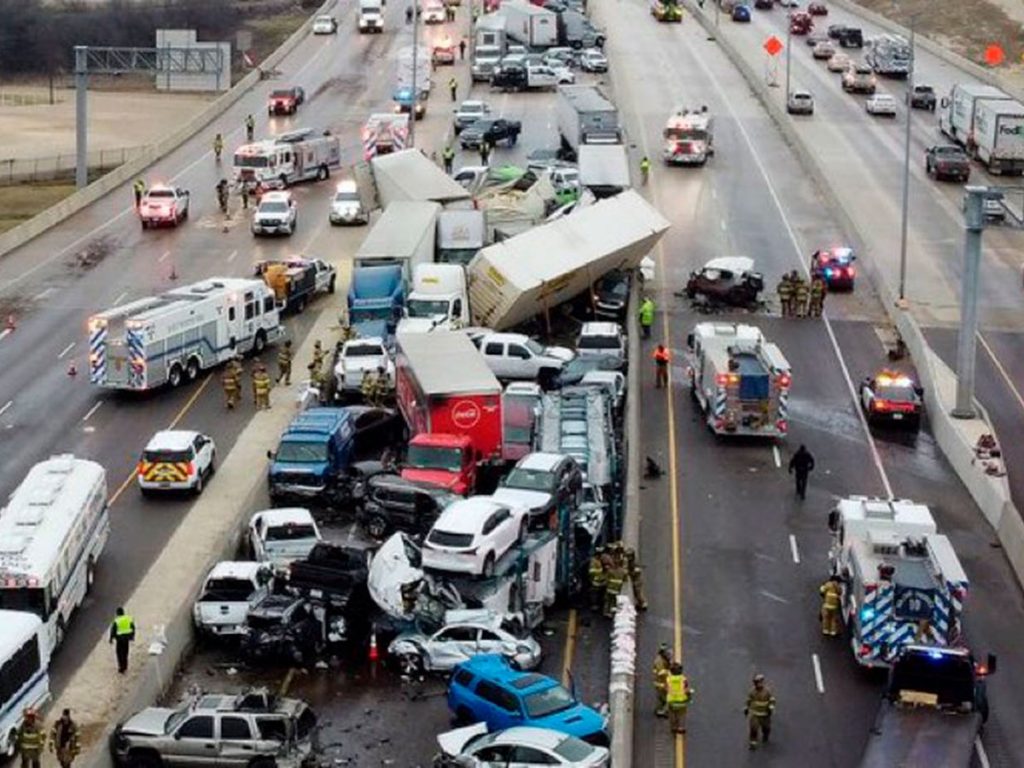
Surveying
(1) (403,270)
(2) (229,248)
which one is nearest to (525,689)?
(1) (403,270)

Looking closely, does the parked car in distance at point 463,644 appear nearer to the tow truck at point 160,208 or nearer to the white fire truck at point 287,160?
the tow truck at point 160,208

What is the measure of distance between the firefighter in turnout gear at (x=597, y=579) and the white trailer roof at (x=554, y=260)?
1895cm

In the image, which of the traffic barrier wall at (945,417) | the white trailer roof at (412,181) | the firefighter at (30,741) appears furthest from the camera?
the white trailer roof at (412,181)

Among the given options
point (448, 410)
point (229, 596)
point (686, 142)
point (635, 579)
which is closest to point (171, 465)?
point (448, 410)

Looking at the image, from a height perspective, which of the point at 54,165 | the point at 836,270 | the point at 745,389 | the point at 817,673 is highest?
the point at 745,389

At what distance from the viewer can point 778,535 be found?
4509 centimetres

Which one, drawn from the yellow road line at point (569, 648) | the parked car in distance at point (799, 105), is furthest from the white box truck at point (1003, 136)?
the yellow road line at point (569, 648)

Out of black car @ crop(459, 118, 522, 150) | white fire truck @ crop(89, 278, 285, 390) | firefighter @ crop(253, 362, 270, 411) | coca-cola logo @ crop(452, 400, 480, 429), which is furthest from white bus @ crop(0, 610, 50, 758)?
black car @ crop(459, 118, 522, 150)

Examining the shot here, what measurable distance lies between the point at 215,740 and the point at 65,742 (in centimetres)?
239

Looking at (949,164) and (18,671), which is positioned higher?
(18,671)

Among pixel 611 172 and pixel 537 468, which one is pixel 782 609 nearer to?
pixel 537 468

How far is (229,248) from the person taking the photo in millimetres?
73250

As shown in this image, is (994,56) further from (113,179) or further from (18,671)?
(18,671)

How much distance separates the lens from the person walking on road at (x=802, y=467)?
4747cm
